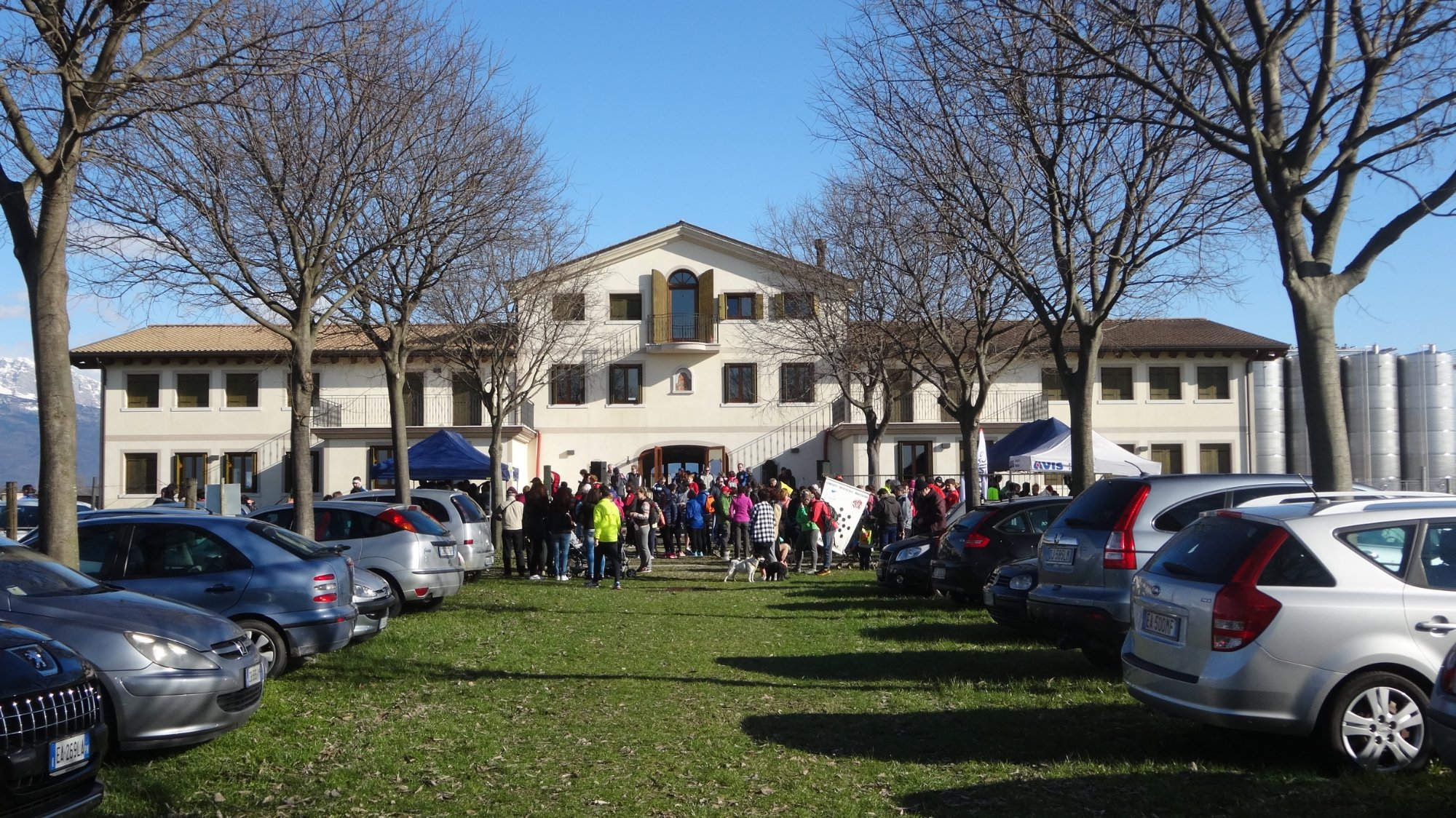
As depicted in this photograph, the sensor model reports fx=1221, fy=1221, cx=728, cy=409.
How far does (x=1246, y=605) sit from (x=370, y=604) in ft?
27.2

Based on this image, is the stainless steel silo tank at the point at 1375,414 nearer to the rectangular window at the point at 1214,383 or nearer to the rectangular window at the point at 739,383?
the rectangular window at the point at 1214,383

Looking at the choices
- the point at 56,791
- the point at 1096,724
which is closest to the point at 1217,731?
the point at 1096,724

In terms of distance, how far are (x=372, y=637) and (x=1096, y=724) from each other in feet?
24.5

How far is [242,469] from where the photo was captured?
45531 millimetres

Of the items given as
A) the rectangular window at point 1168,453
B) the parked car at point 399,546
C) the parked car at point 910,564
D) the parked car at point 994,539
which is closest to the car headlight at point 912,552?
the parked car at point 910,564

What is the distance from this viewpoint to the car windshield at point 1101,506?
10234 mm

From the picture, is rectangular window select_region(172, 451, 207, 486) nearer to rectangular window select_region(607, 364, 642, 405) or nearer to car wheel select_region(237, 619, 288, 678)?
rectangular window select_region(607, 364, 642, 405)

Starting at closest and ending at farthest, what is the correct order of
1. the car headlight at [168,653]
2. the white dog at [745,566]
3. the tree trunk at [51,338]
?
the car headlight at [168,653] → the tree trunk at [51,338] → the white dog at [745,566]

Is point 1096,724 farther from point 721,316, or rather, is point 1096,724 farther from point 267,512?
point 721,316

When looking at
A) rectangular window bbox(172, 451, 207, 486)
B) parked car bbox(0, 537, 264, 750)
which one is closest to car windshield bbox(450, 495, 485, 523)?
parked car bbox(0, 537, 264, 750)

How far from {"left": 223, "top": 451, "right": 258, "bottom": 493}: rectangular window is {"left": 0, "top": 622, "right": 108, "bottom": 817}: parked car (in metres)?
41.6

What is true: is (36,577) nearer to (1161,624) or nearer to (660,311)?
(1161,624)

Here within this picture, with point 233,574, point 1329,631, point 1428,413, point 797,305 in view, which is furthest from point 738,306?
point 1329,631

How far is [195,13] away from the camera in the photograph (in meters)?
10.5
